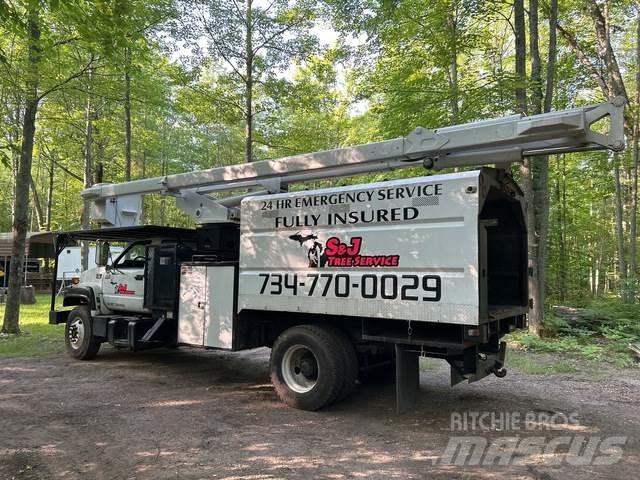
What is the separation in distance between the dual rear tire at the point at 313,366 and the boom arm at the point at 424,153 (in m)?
2.18

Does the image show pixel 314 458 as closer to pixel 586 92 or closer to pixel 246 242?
pixel 246 242

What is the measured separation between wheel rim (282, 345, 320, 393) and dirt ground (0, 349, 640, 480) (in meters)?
0.33

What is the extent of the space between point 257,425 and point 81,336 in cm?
Answer: 528

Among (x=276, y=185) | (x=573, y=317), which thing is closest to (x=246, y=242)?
(x=276, y=185)

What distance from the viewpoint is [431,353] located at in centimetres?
512

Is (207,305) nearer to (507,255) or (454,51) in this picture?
(507,255)

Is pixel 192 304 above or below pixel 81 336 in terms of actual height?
above

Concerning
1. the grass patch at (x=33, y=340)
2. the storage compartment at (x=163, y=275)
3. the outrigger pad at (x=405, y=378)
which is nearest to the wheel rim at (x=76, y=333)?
the grass patch at (x=33, y=340)

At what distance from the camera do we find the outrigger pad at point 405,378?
5285 millimetres

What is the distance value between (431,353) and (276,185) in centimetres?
327

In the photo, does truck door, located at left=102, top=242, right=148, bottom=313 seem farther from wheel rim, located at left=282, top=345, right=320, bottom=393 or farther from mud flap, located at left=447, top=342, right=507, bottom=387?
mud flap, located at left=447, top=342, right=507, bottom=387

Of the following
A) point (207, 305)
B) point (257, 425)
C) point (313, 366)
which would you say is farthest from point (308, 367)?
point (207, 305)

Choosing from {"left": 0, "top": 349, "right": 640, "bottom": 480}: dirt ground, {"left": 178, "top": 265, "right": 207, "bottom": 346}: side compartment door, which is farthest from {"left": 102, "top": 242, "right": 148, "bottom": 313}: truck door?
{"left": 178, "top": 265, "right": 207, "bottom": 346}: side compartment door

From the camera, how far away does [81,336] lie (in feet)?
29.2
